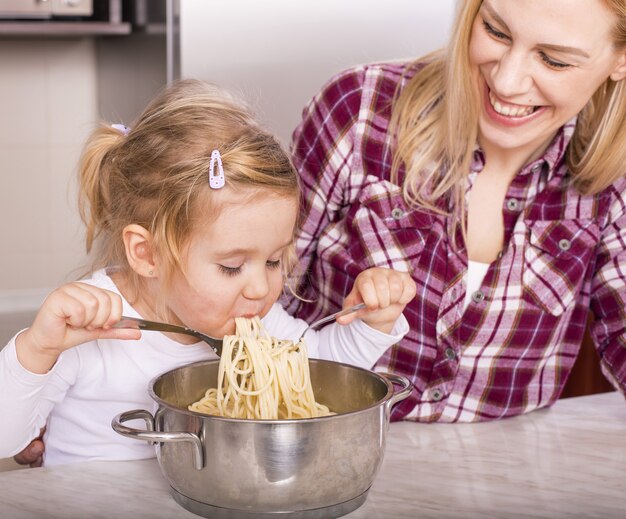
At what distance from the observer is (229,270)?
4.45 feet

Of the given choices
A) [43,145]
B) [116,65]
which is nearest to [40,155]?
[43,145]

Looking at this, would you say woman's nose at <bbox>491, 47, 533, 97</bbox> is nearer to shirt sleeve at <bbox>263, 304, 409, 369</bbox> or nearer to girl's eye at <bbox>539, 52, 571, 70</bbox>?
girl's eye at <bbox>539, 52, 571, 70</bbox>

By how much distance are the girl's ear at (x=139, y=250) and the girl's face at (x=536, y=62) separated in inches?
23.8

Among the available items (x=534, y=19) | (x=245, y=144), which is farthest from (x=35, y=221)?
(x=534, y=19)

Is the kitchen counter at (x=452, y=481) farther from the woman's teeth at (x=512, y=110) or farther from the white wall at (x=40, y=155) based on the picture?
the white wall at (x=40, y=155)

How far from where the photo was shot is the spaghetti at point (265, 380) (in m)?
1.30

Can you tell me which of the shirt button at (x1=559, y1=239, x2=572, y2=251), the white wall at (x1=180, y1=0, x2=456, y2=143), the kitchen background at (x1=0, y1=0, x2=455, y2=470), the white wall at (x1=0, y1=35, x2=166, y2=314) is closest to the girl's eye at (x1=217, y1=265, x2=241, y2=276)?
the kitchen background at (x1=0, y1=0, x2=455, y2=470)

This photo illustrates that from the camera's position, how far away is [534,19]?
4.78 feet

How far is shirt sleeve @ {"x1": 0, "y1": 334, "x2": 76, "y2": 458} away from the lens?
1236 mm

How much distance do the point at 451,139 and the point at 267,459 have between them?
84 centimetres

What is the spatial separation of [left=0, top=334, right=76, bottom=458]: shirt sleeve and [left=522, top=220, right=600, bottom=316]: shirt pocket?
0.83 m

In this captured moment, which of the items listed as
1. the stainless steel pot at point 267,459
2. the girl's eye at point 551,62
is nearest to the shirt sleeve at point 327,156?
the girl's eye at point 551,62

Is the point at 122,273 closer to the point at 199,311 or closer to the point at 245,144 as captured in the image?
the point at 199,311

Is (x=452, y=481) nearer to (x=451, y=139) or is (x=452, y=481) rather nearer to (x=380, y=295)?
(x=380, y=295)
